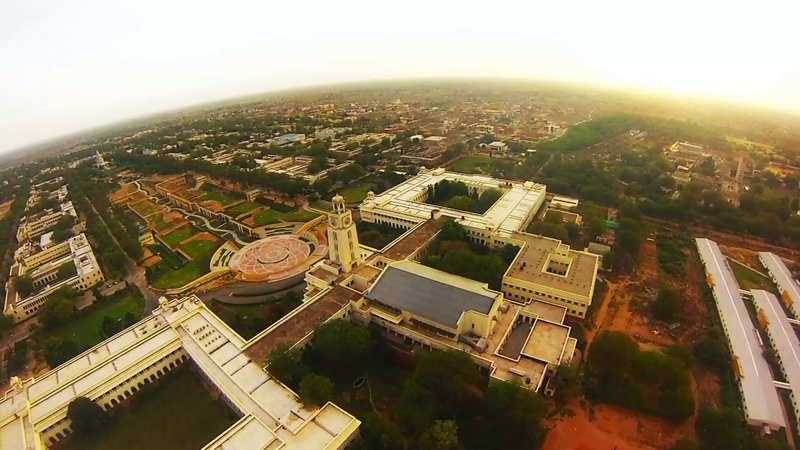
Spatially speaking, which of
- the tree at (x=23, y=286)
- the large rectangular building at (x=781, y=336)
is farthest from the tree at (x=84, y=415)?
the large rectangular building at (x=781, y=336)

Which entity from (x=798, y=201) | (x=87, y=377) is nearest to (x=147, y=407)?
(x=87, y=377)

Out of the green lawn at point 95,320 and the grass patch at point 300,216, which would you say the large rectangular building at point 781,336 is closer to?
the grass patch at point 300,216

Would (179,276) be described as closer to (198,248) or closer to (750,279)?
(198,248)

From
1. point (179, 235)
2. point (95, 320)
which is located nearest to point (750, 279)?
point (95, 320)

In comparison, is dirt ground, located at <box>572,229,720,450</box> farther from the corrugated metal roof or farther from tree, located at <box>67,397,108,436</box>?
tree, located at <box>67,397,108,436</box>

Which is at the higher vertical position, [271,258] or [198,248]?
[198,248]
